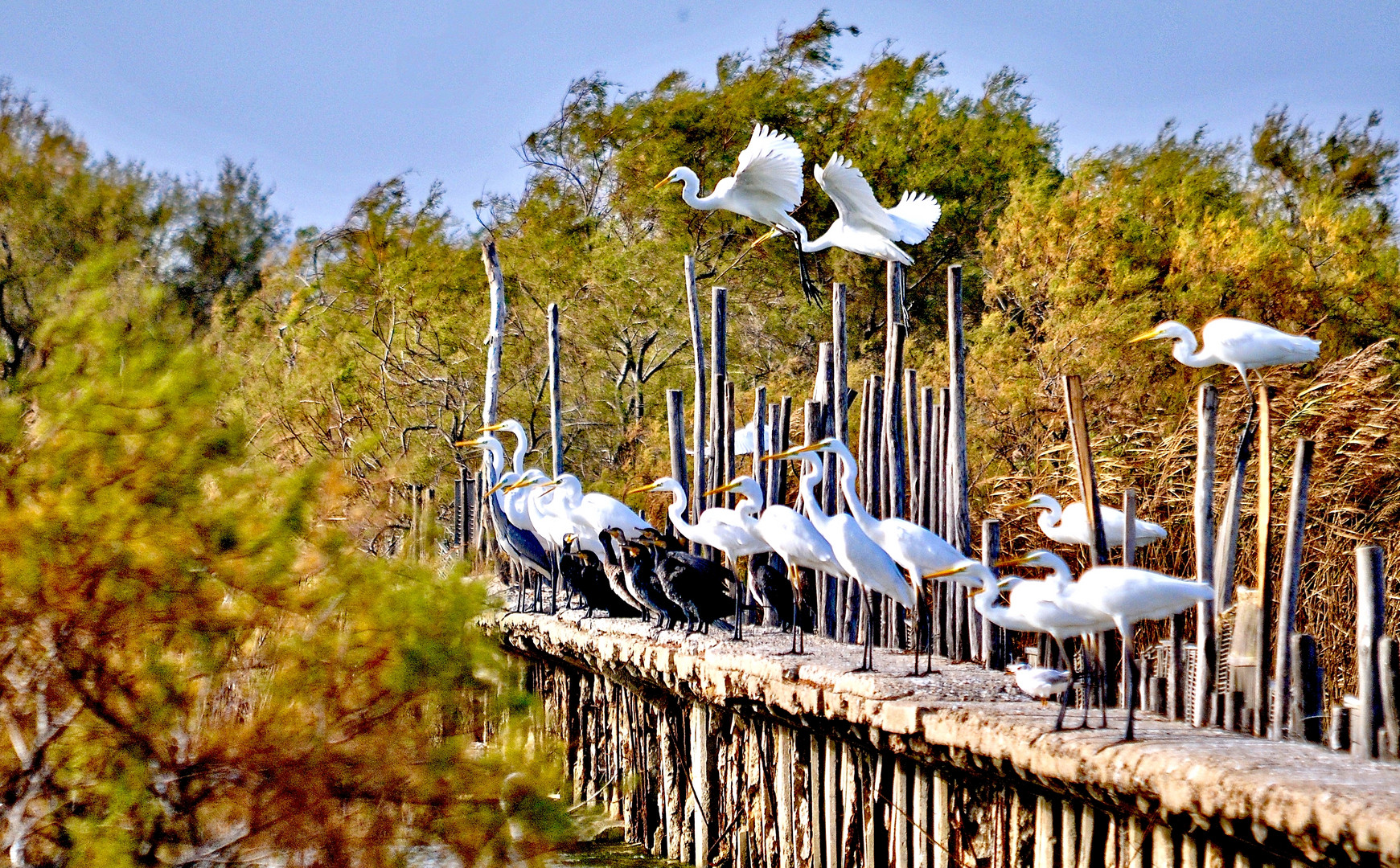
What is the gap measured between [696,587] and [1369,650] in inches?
169

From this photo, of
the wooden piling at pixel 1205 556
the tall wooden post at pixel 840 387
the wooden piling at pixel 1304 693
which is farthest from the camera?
the tall wooden post at pixel 840 387

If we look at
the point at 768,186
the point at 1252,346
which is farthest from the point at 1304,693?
the point at 768,186

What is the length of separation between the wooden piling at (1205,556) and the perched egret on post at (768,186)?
425 cm

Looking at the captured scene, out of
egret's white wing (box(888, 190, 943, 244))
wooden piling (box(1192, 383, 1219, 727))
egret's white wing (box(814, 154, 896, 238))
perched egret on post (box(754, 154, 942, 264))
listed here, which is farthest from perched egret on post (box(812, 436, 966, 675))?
egret's white wing (box(888, 190, 943, 244))

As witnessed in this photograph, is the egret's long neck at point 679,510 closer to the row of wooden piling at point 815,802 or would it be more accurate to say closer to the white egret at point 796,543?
the row of wooden piling at point 815,802

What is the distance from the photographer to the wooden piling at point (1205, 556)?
5.37 meters

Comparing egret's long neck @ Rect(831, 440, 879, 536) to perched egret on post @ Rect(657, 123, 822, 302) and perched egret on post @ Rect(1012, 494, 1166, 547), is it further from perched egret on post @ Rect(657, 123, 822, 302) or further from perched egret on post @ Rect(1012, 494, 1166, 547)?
perched egret on post @ Rect(657, 123, 822, 302)

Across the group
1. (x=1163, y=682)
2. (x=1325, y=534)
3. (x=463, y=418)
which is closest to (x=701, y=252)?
(x=463, y=418)

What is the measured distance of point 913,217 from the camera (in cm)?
995

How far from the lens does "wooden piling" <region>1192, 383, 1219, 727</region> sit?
5.37 metres

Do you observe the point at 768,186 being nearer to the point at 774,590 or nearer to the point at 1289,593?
the point at 774,590

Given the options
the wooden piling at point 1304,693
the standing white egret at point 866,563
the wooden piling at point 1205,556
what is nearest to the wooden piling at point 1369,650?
the wooden piling at point 1304,693

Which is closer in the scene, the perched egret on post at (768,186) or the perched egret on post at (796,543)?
the perched egret on post at (796,543)

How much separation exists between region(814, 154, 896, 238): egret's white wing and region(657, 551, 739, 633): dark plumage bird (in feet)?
8.14
